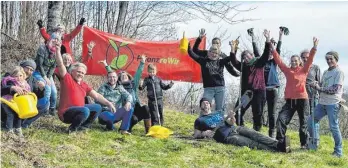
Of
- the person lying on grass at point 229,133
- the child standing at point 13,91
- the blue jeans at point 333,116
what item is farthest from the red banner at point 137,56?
the child standing at point 13,91

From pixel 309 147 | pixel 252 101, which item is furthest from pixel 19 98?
pixel 309 147

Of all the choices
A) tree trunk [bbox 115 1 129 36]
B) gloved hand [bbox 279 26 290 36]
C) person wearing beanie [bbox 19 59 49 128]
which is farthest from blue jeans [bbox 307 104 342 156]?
tree trunk [bbox 115 1 129 36]

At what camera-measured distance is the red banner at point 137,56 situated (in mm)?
12406

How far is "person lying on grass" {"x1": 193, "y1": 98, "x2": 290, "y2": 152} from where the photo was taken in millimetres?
9117

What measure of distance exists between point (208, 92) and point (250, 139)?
1.48m

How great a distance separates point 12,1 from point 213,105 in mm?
9728

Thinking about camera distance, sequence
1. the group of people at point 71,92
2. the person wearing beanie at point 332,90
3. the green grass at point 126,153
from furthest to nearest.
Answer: the person wearing beanie at point 332,90 < the group of people at point 71,92 < the green grass at point 126,153

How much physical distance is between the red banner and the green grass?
9.55 feet

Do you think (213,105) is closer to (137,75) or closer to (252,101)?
(252,101)

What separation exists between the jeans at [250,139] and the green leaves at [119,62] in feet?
13.5

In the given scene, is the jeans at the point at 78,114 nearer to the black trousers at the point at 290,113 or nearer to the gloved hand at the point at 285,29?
the black trousers at the point at 290,113

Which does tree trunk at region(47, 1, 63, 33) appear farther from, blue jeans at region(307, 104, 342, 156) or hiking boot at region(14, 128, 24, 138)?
blue jeans at region(307, 104, 342, 156)

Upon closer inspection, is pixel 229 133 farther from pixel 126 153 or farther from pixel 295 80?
pixel 126 153

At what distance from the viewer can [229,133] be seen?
31.0ft
